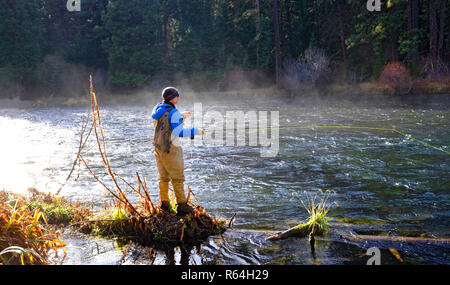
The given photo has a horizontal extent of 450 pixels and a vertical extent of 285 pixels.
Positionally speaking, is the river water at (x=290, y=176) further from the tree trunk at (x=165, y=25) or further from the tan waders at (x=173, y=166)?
the tree trunk at (x=165, y=25)

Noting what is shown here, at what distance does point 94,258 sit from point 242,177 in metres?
5.73

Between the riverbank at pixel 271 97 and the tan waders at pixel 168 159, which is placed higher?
the riverbank at pixel 271 97

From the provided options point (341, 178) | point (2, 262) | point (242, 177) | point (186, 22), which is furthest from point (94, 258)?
point (186, 22)

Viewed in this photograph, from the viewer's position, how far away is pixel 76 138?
58.4 feet

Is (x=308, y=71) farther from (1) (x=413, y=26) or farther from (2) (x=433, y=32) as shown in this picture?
(2) (x=433, y=32)

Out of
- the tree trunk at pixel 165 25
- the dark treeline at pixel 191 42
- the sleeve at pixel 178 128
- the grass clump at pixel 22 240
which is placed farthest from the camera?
the tree trunk at pixel 165 25

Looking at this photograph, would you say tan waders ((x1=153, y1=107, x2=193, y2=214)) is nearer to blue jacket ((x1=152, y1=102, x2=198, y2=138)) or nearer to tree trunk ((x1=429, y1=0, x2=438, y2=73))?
blue jacket ((x1=152, y1=102, x2=198, y2=138))

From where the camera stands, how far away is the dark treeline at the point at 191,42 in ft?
113

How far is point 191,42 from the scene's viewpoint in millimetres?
44562

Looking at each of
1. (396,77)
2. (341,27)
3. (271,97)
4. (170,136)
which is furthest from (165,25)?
(170,136)

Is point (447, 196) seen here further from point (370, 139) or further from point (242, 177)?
point (370, 139)

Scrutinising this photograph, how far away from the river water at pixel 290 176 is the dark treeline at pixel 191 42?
1548 cm

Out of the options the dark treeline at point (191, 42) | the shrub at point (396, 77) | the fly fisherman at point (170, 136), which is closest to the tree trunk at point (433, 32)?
the shrub at point (396, 77)

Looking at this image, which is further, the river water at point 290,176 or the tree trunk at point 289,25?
the tree trunk at point 289,25
